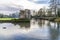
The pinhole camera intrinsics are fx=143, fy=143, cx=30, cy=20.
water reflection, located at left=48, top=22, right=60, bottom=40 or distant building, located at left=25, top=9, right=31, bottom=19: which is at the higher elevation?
distant building, located at left=25, top=9, right=31, bottom=19

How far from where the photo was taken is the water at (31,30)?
2.63 meters

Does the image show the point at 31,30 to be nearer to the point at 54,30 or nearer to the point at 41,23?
the point at 41,23

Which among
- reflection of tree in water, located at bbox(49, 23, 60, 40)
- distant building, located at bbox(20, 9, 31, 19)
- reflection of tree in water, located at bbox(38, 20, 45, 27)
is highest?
distant building, located at bbox(20, 9, 31, 19)

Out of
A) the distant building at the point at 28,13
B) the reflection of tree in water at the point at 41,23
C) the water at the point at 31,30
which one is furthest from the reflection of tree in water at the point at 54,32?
the distant building at the point at 28,13

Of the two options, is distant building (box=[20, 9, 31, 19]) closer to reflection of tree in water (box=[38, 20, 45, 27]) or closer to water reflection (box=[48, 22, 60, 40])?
reflection of tree in water (box=[38, 20, 45, 27])

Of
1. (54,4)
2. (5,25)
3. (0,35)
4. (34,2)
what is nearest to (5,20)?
(5,25)

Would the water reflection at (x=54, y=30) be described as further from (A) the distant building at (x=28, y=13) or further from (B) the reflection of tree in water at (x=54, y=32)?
(A) the distant building at (x=28, y=13)

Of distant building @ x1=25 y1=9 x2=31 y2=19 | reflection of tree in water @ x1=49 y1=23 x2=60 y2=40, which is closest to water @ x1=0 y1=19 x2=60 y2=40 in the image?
reflection of tree in water @ x1=49 y1=23 x2=60 y2=40

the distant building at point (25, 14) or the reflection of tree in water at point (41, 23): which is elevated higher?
the distant building at point (25, 14)

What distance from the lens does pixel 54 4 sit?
268cm

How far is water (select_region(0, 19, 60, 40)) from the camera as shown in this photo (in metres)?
2.63

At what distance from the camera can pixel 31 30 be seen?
8.73 ft

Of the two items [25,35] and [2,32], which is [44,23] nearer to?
[25,35]

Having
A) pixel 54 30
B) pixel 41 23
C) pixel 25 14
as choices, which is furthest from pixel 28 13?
pixel 54 30
